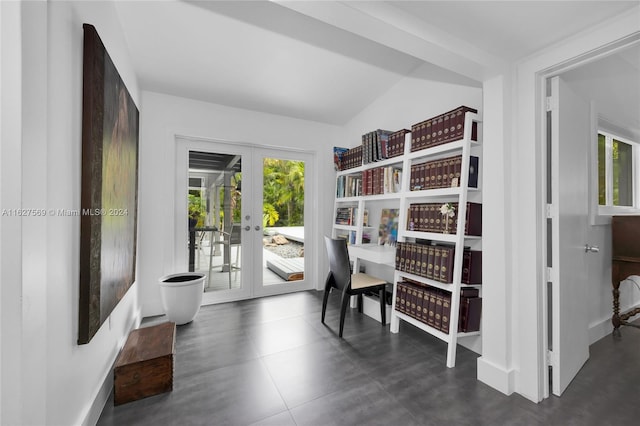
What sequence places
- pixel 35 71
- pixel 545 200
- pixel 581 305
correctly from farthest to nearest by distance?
1. pixel 581 305
2. pixel 545 200
3. pixel 35 71

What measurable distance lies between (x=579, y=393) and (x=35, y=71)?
3149mm

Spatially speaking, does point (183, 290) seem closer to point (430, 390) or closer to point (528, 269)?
point (430, 390)

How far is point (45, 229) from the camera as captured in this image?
0.97 meters

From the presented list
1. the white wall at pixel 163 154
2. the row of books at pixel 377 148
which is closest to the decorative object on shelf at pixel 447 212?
the row of books at pixel 377 148

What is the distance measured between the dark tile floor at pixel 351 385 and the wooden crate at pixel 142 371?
59 mm

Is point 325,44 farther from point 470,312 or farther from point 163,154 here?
point 470,312

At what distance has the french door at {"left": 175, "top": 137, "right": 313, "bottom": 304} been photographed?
3.28m

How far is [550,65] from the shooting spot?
1658 mm

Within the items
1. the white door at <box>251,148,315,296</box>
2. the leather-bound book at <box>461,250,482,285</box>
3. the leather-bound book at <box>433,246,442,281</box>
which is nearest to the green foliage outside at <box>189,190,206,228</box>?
the white door at <box>251,148,315,296</box>

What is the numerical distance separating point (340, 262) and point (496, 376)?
4.56 ft

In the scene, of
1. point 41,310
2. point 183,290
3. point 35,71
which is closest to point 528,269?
point 41,310

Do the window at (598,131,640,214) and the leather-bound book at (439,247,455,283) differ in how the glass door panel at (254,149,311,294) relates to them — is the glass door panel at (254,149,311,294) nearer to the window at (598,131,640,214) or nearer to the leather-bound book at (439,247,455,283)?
the leather-bound book at (439,247,455,283)

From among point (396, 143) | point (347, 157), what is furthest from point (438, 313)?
point (347, 157)

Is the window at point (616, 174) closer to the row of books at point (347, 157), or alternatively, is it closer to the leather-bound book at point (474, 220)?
the leather-bound book at point (474, 220)
